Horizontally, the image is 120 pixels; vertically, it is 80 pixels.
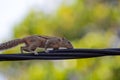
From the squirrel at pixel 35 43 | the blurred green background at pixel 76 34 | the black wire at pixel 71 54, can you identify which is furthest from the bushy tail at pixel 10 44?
the blurred green background at pixel 76 34

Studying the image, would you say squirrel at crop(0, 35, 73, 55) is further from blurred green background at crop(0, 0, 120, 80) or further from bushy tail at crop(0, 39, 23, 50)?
blurred green background at crop(0, 0, 120, 80)

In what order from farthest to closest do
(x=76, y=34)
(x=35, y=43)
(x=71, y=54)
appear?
(x=76, y=34), (x=35, y=43), (x=71, y=54)

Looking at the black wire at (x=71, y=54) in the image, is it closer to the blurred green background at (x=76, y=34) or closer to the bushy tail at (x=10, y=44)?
the bushy tail at (x=10, y=44)

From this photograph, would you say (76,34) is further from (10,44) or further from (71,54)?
(71,54)

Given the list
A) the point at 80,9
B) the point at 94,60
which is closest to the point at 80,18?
the point at 80,9

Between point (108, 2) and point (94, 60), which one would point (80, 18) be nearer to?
point (108, 2)

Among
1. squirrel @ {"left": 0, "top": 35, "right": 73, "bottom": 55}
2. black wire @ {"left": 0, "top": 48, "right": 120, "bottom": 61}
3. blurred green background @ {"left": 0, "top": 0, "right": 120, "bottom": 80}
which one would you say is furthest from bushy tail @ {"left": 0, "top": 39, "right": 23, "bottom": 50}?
blurred green background @ {"left": 0, "top": 0, "right": 120, "bottom": 80}

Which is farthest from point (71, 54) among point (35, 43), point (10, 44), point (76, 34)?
point (76, 34)

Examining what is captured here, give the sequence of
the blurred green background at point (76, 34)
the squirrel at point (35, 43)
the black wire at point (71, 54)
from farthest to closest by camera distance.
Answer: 1. the blurred green background at point (76, 34)
2. the squirrel at point (35, 43)
3. the black wire at point (71, 54)
